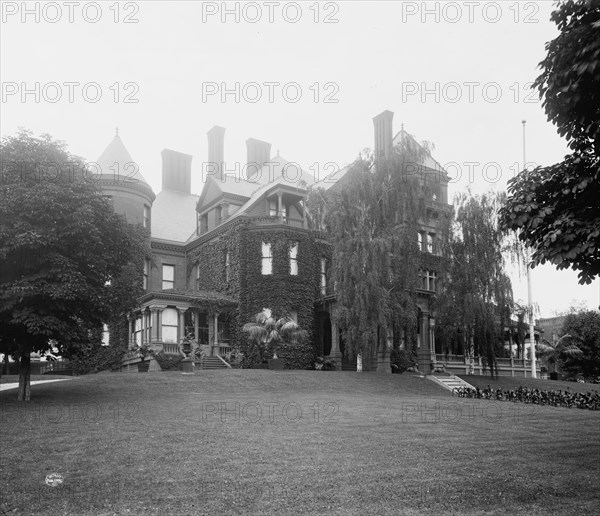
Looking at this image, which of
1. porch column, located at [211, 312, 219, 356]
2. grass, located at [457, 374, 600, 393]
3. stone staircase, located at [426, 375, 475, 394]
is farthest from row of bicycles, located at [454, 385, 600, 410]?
porch column, located at [211, 312, 219, 356]

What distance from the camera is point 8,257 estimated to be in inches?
739

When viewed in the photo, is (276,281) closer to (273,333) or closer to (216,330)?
(216,330)

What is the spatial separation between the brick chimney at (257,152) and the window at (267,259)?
11629mm

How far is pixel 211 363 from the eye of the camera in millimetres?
33469

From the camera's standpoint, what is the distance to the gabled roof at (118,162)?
127ft

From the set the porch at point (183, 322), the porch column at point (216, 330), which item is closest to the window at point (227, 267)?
the porch at point (183, 322)

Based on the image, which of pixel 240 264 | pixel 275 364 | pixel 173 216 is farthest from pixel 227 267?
pixel 275 364

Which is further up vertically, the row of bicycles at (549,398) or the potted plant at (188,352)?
the potted plant at (188,352)

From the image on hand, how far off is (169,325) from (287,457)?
903 inches

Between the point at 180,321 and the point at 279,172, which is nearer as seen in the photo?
the point at 180,321

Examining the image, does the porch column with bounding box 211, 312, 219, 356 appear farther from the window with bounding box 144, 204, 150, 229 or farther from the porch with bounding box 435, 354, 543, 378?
the porch with bounding box 435, 354, 543, 378

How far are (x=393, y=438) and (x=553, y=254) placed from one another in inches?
226

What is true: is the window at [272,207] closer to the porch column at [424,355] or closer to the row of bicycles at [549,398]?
the porch column at [424,355]

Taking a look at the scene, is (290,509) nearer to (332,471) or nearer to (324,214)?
(332,471)
